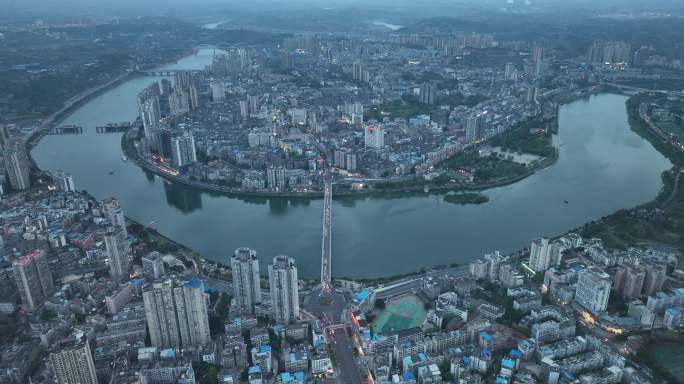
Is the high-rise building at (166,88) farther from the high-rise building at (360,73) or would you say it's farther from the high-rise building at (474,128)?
the high-rise building at (474,128)

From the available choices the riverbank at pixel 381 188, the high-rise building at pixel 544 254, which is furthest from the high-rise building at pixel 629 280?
the riverbank at pixel 381 188

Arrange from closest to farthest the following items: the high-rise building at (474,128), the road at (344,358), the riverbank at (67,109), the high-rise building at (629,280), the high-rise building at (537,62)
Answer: the road at (344,358)
the high-rise building at (629,280)
the high-rise building at (474,128)
the riverbank at (67,109)
the high-rise building at (537,62)

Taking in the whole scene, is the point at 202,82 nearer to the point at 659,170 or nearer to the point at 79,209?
the point at 79,209

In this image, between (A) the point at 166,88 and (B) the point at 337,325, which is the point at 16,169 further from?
(A) the point at 166,88

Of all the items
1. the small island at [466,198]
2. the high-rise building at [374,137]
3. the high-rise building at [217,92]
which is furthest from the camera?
the high-rise building at [217,92]

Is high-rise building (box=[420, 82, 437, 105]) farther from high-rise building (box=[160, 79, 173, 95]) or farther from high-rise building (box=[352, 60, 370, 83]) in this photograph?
high-rise building (box=[160, 79, 173, 95])

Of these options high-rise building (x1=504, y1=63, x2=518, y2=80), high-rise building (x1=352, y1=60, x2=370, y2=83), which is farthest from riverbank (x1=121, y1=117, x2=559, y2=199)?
high-rise building (x1=352, y1=60, x2=370, y2=83)

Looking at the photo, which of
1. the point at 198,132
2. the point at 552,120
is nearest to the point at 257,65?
the point at 198,132

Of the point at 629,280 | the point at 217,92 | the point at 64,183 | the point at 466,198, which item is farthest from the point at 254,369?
the point at 217,92
